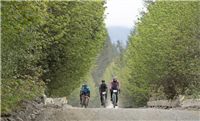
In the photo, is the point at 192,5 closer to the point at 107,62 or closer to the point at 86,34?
the point at 86,34

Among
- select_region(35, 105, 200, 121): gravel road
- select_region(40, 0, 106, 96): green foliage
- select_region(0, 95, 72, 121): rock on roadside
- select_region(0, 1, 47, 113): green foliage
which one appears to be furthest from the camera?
select_region(40, 0, 106, 96): green foliage

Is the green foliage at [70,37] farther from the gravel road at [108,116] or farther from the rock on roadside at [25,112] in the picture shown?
the gravel road at [108,116]

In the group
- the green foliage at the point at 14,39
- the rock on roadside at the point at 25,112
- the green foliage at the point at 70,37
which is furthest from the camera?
→ the green foliage at the point at 70,37

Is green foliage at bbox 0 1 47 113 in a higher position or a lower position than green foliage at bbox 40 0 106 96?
lower

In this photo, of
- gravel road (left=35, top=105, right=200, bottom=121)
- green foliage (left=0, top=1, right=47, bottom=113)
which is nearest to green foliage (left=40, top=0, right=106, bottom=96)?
green foliage (left=0, top=1, right=47, bottom=113)

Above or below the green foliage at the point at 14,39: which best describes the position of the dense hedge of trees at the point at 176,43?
above

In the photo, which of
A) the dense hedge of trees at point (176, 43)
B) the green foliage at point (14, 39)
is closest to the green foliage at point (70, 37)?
the dense hedge of trees at point (176, 43)

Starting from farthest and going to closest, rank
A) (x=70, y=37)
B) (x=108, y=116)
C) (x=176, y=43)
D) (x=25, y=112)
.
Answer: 1. (x=176, y=43)
2. (x=70, y=37)
3. (x=108, y=116)
4. (x=25, y=112)

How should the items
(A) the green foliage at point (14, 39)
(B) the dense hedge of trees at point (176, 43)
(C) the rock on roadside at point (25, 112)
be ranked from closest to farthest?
(A) the green foliage at point (14, 39) → (C) the rock on roadside at point (25, 112) → (B) the dense hedge of trees at point (176, 43)

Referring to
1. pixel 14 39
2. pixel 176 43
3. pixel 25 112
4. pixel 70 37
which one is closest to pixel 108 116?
pixel 25 112

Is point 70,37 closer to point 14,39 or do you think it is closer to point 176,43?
point 176,43

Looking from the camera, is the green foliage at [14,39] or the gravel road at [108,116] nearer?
the green foliage at [14,39]

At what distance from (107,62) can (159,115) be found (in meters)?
87.3

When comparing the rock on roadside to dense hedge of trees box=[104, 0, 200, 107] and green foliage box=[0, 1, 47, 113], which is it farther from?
dense hedge of trees box=[104, 0, 200, 107]
